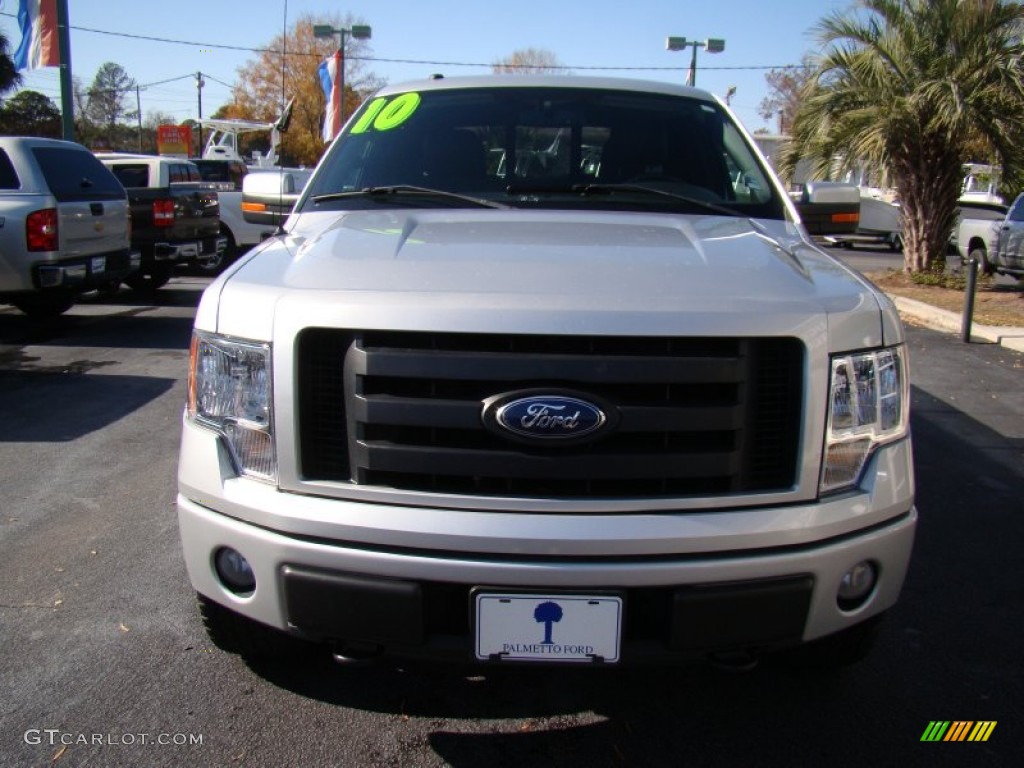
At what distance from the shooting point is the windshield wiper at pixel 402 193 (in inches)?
126

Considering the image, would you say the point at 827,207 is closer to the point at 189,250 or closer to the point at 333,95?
the point at 189,250

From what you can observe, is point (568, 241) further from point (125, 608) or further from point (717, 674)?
point (125, 608)

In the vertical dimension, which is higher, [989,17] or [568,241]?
[989,17]

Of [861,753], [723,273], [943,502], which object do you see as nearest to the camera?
[723,273]

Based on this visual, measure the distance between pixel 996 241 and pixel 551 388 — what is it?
1363cm

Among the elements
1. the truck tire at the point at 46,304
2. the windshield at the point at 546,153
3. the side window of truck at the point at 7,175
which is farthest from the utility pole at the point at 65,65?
the windshield at the point at 546,153

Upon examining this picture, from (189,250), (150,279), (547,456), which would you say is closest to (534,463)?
(547,456)

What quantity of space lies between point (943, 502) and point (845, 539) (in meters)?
2.68

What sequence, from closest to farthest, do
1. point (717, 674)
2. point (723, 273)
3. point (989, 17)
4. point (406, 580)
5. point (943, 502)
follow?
point (406, 580)
point (723, 273)
point (717, 674)
point (943, 502)
point (989, 17)

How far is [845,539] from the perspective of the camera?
2225mm

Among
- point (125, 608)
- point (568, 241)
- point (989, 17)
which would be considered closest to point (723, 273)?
point (568, 241)

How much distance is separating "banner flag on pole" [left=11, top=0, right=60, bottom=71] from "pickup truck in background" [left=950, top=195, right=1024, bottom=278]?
14.8 metres

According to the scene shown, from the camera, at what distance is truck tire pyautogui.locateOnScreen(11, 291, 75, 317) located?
380 inches

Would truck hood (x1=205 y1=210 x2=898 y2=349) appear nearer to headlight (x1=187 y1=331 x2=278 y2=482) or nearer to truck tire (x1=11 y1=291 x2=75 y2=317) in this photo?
headlight (x1=187 y1=331 x2=278 y2=482)
